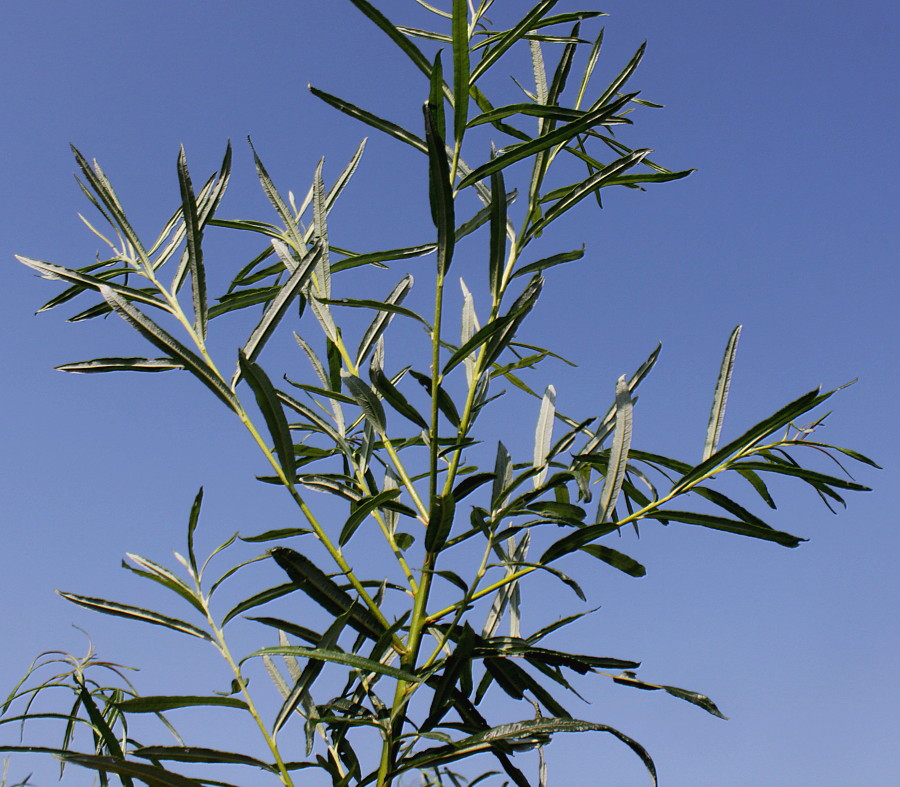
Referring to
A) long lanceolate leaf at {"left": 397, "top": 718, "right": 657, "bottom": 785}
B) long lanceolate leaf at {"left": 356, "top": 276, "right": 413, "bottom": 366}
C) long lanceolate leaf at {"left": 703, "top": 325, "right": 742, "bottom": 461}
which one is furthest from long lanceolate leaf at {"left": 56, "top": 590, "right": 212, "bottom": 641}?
long lanceolate leaf at {"left": 703, "top": 325, "right": 742, "bottom": 461}

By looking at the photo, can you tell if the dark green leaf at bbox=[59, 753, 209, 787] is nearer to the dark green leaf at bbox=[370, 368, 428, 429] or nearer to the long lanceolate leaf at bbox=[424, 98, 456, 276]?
the dark green leaf at bbox=[370, 368, 428, 429]

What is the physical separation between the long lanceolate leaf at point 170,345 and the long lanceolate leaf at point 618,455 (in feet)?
1.33

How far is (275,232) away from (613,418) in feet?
1.77

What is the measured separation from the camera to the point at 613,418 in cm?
98

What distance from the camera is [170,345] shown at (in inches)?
30.8

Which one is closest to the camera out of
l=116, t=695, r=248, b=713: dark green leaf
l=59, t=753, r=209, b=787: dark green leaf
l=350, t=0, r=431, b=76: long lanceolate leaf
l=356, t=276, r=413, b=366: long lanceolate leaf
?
l=59, t=753, r=209, b=787: dark green leaf

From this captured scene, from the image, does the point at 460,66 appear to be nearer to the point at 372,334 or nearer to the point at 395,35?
the point at 395,35

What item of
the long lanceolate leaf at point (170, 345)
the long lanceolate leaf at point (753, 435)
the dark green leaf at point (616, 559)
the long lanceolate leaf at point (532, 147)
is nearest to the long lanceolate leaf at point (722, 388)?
the long lanceolate leaf at point (753, 435)

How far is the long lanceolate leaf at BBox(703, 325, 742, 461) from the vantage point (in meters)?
0.89

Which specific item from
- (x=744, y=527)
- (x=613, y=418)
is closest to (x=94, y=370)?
(x=613, y=418)

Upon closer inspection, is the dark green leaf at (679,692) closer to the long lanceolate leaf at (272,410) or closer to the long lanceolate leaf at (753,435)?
the long lanceolate leaf at (753,435)

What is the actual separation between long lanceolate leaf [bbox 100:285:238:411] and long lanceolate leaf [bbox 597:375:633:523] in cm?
41

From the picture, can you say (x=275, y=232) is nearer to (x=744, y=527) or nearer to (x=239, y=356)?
(x=239, y=356)

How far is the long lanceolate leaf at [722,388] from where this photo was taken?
2.91 feet
